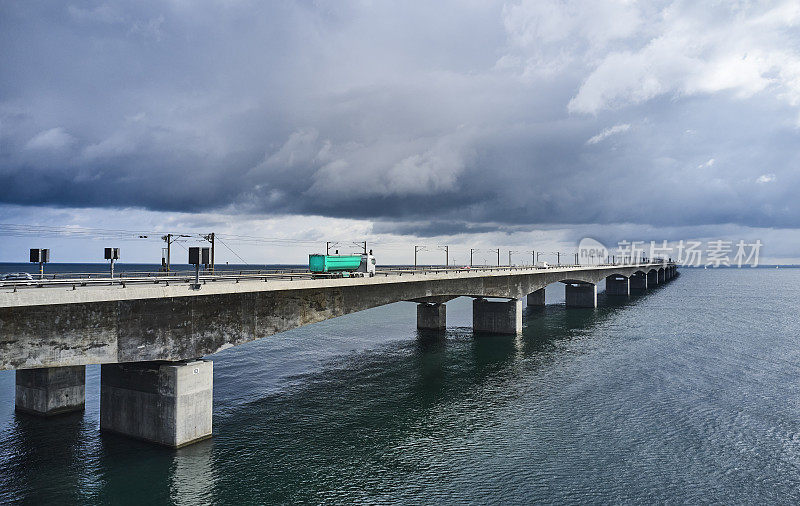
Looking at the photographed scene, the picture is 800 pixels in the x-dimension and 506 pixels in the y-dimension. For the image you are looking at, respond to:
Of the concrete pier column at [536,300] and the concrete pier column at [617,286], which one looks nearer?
the concrete pier column at [536,300]

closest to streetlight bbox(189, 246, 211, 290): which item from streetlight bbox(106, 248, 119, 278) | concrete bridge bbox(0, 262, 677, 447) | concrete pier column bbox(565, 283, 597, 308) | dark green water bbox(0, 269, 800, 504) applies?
concrete bridge bbox(0, 262, 677, 447)

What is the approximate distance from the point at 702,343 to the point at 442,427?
53977 mm

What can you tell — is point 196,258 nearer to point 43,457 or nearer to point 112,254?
point 112,254

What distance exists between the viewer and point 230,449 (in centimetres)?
3002

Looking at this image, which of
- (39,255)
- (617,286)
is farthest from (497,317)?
(617,286)

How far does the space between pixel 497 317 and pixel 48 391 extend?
191 ft

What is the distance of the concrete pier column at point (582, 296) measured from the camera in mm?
121312

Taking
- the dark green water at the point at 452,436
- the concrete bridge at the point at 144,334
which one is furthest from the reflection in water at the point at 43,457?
the concrete bridge at the point at 144,334

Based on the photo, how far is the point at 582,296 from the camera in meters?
122

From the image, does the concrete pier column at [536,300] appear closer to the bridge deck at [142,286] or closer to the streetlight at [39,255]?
the bridge deck at [142,286]

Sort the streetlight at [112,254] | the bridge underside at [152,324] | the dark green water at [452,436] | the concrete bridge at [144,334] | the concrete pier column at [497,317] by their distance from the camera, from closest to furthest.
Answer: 1. the bridge underside at [152,324]
2. the concrete bridge at [144,334]
3. the dark green water at [452,436]
4. the streetlight at [112,254]
5. the concrete pier column at [497,317]

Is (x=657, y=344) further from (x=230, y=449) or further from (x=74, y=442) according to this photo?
(x=74, y=442)

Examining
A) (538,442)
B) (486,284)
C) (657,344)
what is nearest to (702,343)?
(657,344)

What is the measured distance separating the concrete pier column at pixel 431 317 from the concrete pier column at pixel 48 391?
2067 inches
